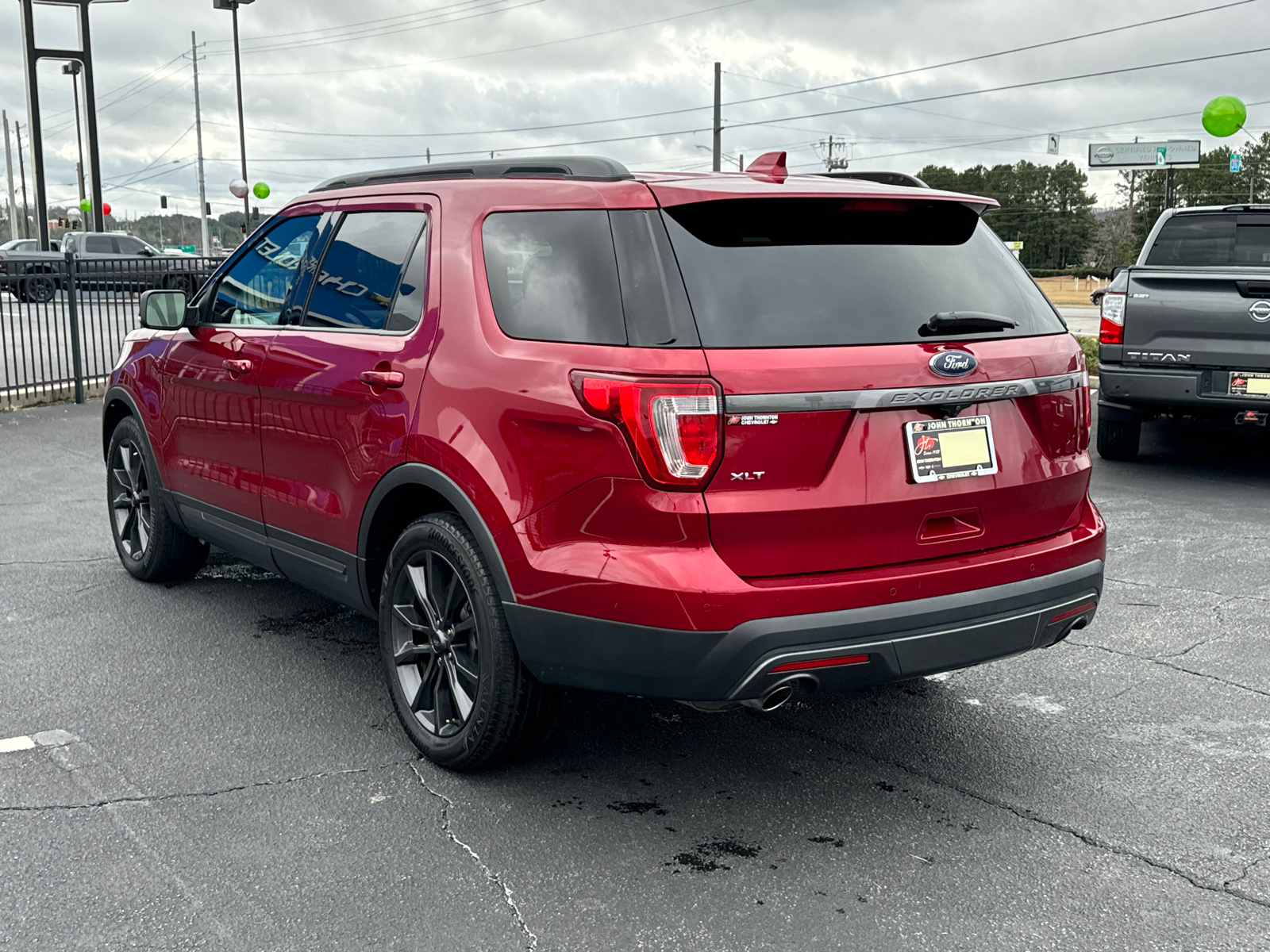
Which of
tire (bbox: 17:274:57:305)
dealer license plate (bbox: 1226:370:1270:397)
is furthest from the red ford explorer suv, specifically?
tire (bbox: 17:274:57:305)

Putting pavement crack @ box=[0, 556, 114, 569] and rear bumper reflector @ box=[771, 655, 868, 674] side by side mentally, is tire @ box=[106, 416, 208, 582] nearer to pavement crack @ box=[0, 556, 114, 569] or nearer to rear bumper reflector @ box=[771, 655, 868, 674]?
pavement crack @ box=[0, 556, 114, 569]

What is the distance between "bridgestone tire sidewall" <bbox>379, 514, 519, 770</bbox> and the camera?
3.41 m

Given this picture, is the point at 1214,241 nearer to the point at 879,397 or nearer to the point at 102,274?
the point at 879,397

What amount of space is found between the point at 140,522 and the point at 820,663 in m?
4.04

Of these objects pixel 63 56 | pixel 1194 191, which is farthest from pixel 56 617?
pixel 1194 191

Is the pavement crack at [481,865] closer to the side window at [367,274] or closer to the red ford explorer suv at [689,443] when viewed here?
the red ford explorer suv at [689,443]

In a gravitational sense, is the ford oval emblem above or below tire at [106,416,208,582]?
above

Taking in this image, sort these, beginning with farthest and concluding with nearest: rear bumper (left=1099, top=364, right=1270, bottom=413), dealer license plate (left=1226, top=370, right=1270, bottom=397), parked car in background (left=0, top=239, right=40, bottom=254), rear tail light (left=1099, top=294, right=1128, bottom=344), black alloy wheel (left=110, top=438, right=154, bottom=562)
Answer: parked car in background (left=0, top=239, right=40, bottom=254), rear tail light (left=1099, top=294, right=1128, bottom=344), rear bumper (left=1099, top=364, right=1270, bottom=413), dealer license plate (left=1226, top=370, right=1270, bottom=397), black alloy wheel (left=110, top=438, right=154, bottom=562)

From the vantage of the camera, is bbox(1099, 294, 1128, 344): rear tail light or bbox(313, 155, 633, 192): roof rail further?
bbox(1099, 294, 1128, 344): rear tail light

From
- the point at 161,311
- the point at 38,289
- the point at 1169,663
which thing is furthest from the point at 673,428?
the point at 38,289

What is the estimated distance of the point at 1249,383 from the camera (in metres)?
7.99

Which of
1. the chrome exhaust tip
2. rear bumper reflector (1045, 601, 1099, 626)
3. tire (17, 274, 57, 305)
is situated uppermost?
tire (17, 274, 57, 305)

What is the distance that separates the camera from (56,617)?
17.5 feet

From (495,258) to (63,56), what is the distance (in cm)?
3800
